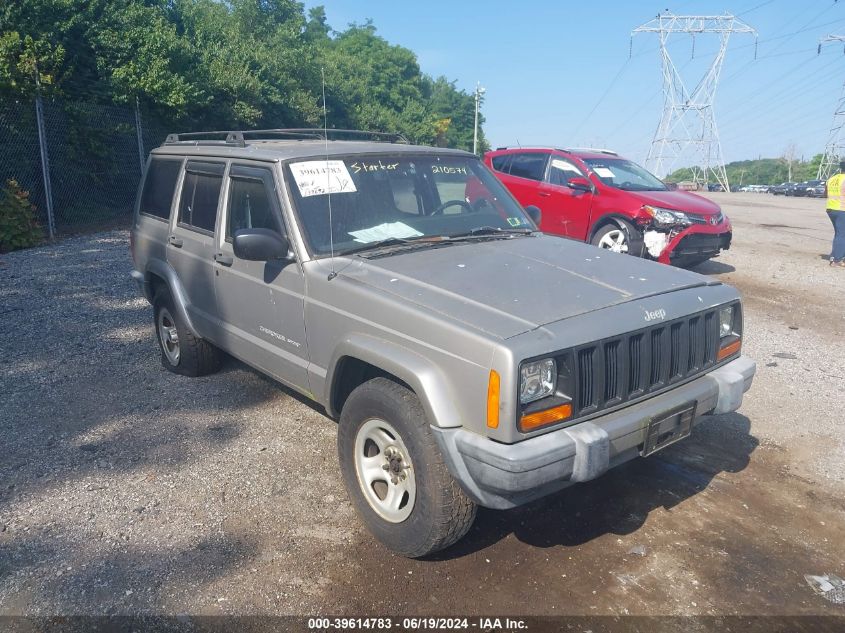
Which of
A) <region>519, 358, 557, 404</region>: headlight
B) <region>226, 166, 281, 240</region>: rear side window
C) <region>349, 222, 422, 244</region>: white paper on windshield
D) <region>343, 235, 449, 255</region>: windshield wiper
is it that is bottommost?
<region>519, 358, 557, 404</region>: headlight

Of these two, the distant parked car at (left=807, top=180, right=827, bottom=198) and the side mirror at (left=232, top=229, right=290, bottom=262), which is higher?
the side mirror at (left=232, top=229, right=290, bottom=262)

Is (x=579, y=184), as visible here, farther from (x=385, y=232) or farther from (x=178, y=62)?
(x=178, y=62)

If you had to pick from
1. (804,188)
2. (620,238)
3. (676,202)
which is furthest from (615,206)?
(804,188)

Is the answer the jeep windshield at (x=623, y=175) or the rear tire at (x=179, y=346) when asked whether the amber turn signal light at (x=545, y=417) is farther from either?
the jeep windshield at (x=623, y=175)

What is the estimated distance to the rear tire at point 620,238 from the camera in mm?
8914

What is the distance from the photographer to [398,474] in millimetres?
3242

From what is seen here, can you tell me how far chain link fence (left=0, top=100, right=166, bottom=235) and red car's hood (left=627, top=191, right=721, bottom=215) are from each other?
32.8ft

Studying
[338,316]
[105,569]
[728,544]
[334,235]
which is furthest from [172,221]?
[728,544]

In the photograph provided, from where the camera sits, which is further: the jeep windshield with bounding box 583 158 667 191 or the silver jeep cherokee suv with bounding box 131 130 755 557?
the jeep windshield with bounding box 583 158 667 191

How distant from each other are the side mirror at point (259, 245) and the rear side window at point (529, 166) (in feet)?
23.5

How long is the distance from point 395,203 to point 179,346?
2.35 m

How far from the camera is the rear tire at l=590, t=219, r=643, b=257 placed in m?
8.91

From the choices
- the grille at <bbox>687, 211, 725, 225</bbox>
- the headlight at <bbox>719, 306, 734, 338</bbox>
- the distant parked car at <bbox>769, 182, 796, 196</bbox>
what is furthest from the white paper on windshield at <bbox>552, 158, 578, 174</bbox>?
the distant parked car at <bbox>769, 182, 796, 196</bbox>

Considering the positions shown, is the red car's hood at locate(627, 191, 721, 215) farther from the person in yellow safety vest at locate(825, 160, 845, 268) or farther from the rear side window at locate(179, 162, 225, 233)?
the rear side window at locate(179, 162, 225, 233)
